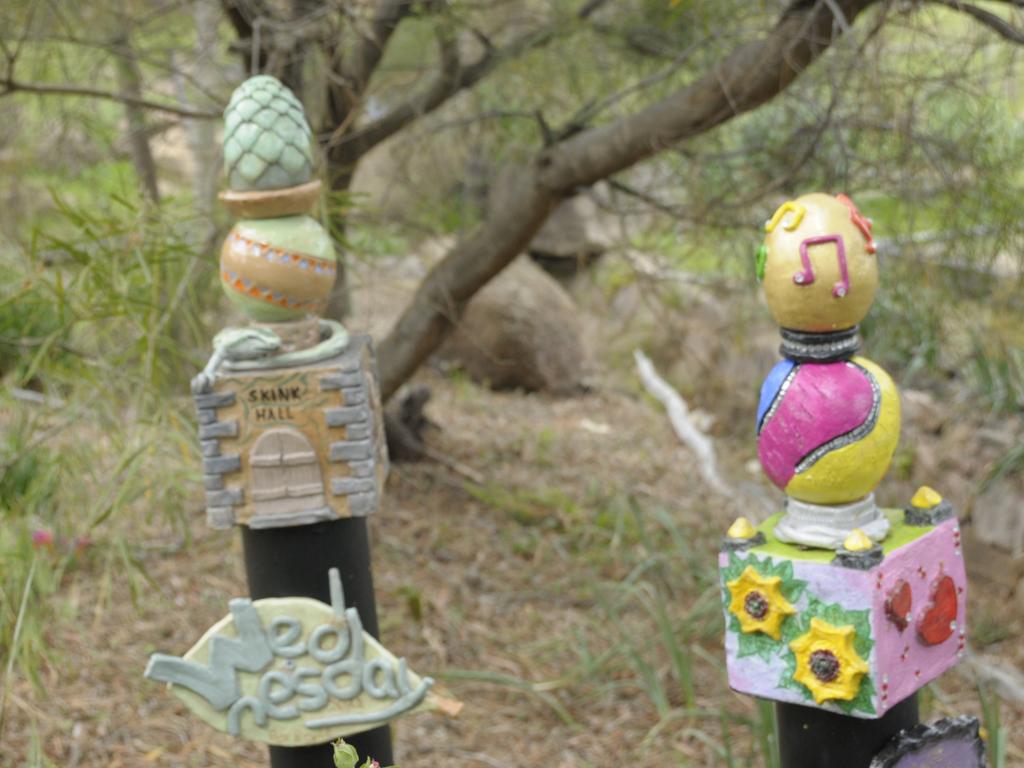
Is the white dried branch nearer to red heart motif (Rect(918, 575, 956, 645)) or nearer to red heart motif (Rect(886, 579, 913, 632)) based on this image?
red heart motif (Rect(918, 575, 956, 645))

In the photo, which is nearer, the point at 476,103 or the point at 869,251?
the point at 869,251

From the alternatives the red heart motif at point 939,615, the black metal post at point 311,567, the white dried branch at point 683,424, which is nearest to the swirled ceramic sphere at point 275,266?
the black metal post at point 311,567

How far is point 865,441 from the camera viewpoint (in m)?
1.90

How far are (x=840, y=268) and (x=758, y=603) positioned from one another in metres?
0.54

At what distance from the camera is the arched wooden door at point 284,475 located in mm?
2229

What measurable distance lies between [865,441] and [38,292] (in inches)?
79.9

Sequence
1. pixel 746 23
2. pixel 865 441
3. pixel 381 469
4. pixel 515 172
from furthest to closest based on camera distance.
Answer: pixel 515 172 → pixel 746 23 → pixel 381 469 → pixel 865 441

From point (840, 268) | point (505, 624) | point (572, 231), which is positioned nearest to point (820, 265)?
point (840, 268)

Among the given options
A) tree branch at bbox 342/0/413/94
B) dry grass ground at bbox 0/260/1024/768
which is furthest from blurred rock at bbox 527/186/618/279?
tree branch at bbox 342/0/413/94

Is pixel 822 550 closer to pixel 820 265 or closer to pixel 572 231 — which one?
pixel 820 265

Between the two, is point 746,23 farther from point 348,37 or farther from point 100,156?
point 100,156

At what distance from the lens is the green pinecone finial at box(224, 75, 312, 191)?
224cm

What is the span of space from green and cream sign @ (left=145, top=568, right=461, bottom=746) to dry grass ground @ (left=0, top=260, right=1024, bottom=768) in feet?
1.82

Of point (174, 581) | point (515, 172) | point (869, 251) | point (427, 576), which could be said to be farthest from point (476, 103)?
point (869, 251)
